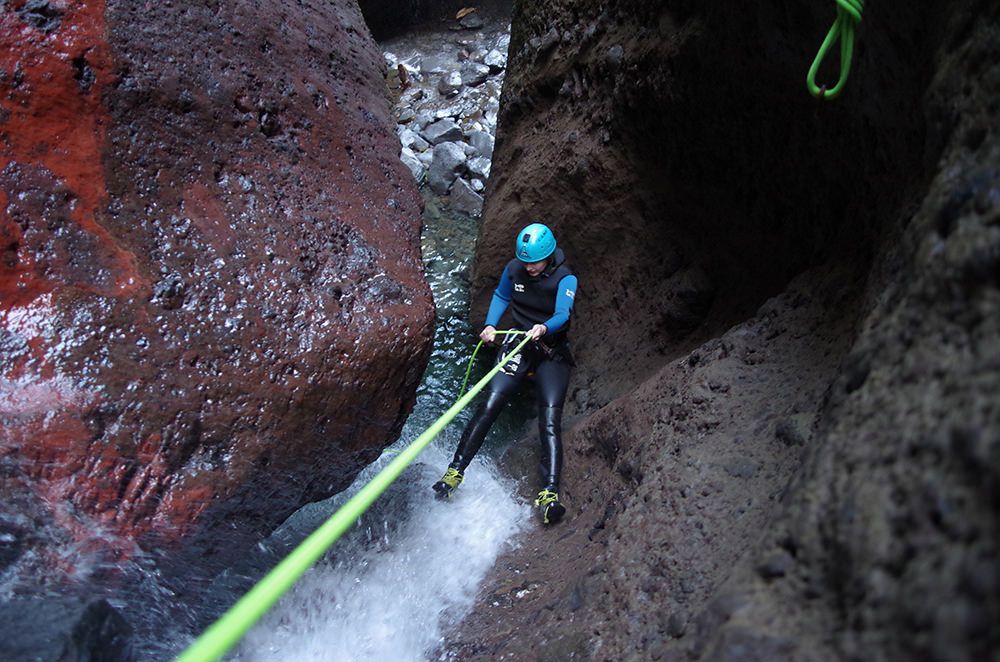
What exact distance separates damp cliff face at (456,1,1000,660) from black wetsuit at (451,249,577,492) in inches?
8.1

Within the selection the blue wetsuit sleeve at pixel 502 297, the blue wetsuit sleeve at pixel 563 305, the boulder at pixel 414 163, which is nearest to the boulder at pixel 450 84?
the boulder at pixel 414 163

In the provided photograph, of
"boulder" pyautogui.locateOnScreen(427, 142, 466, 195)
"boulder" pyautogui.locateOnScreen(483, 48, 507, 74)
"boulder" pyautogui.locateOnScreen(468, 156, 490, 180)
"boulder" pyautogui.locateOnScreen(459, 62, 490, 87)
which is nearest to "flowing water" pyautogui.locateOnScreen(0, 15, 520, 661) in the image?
"boulder" pyautogui.locateOnScreen(427, 142, 466, 195)

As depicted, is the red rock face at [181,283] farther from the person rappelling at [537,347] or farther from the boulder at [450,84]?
the boulder at [450,84]

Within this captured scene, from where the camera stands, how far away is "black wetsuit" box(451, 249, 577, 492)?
362cm

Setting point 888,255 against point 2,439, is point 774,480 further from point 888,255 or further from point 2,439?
point 2,439

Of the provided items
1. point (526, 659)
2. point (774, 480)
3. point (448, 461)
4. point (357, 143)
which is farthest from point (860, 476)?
point (448, 461)

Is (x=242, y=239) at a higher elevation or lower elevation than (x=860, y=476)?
lower

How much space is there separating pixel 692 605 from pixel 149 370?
190cm

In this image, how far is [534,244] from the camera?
3.62 meters

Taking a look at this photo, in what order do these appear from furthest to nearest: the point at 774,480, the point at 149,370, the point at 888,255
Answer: the point at 149,370, the point at 774,480, the point at 888,255

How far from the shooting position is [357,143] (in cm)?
331

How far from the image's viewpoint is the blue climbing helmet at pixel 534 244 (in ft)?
11.9

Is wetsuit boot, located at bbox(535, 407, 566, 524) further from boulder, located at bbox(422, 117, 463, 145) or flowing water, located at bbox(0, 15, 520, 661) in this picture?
boulder, located at bbox(422, 117, 463, 145)

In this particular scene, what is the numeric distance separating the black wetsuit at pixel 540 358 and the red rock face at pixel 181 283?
0.85 meters
